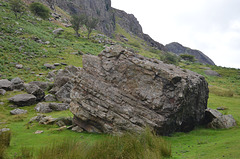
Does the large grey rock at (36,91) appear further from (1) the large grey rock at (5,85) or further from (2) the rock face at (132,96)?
(2) the rock face at (132,96)

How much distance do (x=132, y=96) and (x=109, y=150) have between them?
4.86 metres

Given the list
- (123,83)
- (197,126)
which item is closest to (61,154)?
(123,83)

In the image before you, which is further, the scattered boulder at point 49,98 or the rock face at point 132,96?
the scattered boulder at point 49,98

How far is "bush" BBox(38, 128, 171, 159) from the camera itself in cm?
577

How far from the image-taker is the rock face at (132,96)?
399 inches

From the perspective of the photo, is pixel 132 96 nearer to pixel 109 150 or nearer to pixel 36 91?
pixel 109 150

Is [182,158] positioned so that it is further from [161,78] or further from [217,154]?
[161,78]

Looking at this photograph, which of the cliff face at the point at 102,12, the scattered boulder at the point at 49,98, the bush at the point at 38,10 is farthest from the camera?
the cliff face at the point at 102,12

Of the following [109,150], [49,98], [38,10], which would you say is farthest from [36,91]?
[38,10]

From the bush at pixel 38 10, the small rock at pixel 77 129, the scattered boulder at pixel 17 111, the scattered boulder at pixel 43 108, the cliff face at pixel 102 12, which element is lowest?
the scattered boulder at pixel 17 111

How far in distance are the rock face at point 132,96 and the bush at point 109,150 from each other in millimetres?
2814

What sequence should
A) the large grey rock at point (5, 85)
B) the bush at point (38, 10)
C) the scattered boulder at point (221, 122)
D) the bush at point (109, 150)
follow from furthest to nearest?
the bush at point (38, 10) < the large grey rock at point (5, 85) < the scattered boulder at point (221, 122) < the bush at point (109, 150)

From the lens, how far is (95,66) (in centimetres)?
1262

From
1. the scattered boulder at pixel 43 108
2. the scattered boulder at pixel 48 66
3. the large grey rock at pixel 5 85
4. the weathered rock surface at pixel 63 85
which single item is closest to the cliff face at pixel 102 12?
the scattered boulder at pixel 48 66
